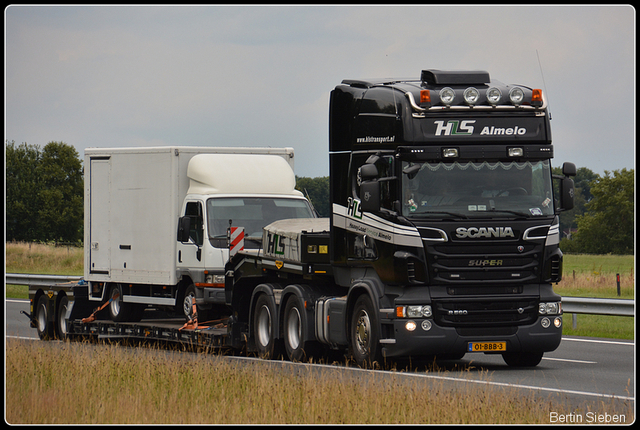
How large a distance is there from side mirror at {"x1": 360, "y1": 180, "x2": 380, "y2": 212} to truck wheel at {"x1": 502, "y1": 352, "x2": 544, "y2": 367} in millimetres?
3108

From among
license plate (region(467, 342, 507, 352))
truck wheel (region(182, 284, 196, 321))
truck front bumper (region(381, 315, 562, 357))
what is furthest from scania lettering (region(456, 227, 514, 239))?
truck wheel (region(182, 284, 196, 321))

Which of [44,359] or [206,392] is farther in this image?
[44,359]

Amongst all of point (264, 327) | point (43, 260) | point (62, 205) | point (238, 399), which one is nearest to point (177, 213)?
point (264, 327)

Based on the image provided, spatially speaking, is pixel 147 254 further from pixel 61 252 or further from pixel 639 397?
pixel 61 252

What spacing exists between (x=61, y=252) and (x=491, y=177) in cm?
3765

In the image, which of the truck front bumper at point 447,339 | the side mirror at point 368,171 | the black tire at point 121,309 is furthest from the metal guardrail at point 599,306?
the black tire at point 121,309

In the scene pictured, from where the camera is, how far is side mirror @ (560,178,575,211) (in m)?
13.2

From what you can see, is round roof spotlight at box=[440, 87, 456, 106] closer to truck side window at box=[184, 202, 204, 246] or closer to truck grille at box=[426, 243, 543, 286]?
truck grille at box=[426, 243, 543, 286]

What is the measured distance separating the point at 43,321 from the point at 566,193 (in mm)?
11688

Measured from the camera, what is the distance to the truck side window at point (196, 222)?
17445 millimetres

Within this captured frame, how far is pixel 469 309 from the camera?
12961mm

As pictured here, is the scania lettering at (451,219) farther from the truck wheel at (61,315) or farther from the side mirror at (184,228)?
the truck wheel at (61,315)

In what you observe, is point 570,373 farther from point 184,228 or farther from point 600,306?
point 184,228

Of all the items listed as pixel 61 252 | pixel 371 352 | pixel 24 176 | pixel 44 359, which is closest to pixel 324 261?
pixel 371 352
